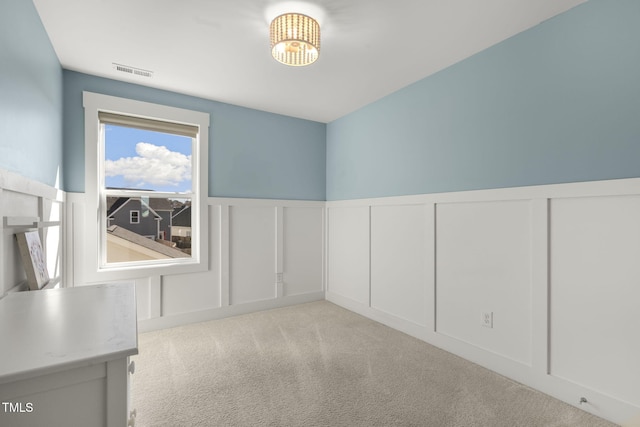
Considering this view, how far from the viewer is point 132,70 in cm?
259

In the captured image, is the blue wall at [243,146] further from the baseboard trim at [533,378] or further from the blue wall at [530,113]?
the baseboard trim at [533,378]

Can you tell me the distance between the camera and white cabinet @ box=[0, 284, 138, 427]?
0.71 metres

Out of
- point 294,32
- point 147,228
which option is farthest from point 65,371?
point 147,228

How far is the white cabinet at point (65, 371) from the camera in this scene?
708mm

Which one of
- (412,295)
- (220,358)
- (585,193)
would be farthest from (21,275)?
(585,193)

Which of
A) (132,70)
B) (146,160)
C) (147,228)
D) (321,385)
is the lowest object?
(321,385)

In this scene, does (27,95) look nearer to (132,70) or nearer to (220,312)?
(132,70)

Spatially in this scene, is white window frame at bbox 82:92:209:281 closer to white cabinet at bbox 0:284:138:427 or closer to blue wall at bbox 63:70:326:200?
blue wall at bbox 63:70:326:200

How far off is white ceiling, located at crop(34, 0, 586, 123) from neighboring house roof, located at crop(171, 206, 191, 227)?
1207 millimetres

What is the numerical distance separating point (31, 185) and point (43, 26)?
113 centimetres

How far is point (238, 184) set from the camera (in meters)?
3.41

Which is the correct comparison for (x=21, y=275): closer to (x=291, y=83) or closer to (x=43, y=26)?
(x=43, y=26)

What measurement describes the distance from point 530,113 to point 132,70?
10.2ft

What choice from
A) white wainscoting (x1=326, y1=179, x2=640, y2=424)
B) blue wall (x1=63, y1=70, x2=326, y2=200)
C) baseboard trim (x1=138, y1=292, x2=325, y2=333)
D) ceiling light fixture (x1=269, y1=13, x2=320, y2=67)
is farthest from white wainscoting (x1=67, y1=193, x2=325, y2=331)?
ceiling light fixture (x1=269, y1=13, x2=320, y2=67)
